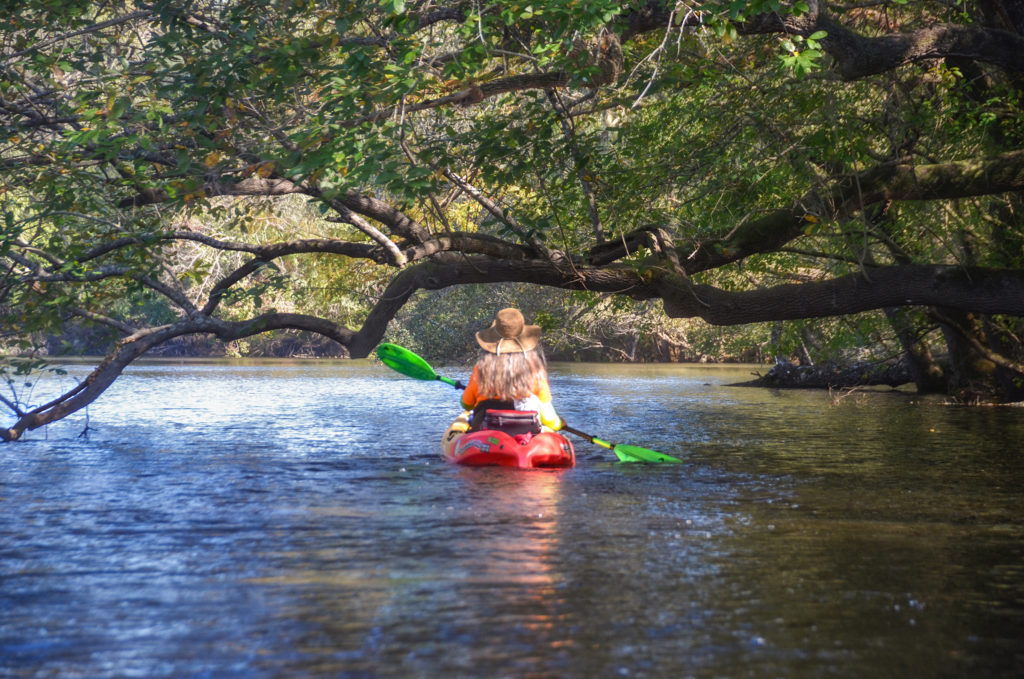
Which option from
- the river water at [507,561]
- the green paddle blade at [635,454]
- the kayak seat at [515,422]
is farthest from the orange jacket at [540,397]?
the river water at [507,561]

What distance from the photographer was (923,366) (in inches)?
965

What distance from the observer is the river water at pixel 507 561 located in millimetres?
4523

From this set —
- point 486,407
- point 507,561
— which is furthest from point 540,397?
point 507,561

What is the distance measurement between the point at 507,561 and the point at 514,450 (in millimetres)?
4376

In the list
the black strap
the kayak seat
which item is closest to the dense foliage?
the black strap

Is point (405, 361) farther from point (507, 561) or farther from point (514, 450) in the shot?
point (507, 561)

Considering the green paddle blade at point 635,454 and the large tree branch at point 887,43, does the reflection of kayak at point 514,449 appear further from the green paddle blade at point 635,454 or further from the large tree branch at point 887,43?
the large tree branch at point 887,43

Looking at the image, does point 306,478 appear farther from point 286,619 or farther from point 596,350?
point 596,350

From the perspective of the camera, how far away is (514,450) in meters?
10.8

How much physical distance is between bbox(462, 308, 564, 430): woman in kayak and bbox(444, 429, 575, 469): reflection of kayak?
0.35m

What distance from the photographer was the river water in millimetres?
4523

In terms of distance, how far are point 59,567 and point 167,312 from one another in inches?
1834

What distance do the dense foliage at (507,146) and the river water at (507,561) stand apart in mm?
2050

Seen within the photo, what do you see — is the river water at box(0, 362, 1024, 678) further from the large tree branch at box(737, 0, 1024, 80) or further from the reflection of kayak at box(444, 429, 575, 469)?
the large tree branch at box(737, 0, 1024, 80)
